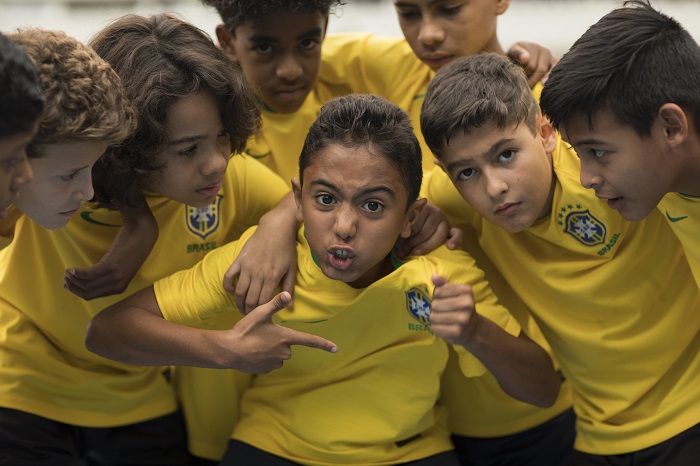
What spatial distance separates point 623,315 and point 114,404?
139 centimetres

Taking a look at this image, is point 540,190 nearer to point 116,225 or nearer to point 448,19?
point 448,19

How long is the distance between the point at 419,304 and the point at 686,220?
0.65m

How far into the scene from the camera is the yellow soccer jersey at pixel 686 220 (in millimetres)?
2254

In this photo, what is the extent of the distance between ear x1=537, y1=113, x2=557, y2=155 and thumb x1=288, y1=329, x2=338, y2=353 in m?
0.74

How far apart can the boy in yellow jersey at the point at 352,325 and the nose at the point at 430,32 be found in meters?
0.49

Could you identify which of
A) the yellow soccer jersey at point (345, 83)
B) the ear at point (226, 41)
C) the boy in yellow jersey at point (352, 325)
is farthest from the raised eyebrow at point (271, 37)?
the boy in yellow jersey at point (352, 325)

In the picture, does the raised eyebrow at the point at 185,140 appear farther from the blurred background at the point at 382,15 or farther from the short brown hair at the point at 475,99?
the blurred background at the point at 382,15

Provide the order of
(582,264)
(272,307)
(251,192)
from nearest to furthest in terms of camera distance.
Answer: (272,307) → (582,264) → (251,192)

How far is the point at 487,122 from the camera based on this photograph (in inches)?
94.4

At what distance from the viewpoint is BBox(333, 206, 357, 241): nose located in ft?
7.57

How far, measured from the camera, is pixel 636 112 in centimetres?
217

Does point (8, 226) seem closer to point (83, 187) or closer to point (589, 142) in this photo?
point (83, 187)

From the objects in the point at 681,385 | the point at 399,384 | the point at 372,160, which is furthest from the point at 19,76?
the point at 681,385

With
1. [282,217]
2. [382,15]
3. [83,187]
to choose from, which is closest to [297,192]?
[282,217]
